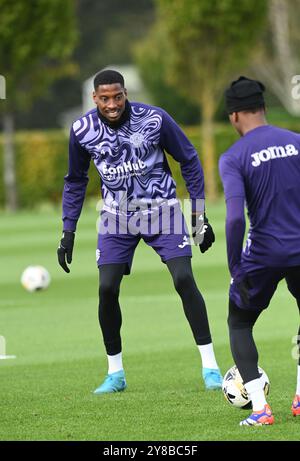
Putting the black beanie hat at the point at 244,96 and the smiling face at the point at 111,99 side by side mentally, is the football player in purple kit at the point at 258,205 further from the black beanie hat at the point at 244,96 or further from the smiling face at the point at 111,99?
the smiling face at the point at 111,99

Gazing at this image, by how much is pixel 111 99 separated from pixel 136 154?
48 cm

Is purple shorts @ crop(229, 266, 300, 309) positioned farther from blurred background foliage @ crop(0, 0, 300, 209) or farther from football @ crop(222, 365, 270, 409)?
blurred background foliage @ crop(0, 0, 300, 209)

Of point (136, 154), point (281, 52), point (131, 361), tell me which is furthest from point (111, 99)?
A: point (281, 52)

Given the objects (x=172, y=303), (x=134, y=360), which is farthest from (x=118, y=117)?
(x=172, y=303)

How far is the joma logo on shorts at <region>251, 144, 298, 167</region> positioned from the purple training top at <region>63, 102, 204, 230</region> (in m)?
2.09

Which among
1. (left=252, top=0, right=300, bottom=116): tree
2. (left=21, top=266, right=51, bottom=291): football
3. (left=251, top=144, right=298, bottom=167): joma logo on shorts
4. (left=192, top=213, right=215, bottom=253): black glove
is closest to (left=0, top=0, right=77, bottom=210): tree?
(left=252, top=0, right=300, bottom=116): tree

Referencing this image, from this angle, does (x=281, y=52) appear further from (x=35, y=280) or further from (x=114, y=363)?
(x=114, y=363)

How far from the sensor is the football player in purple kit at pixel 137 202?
8.74 m

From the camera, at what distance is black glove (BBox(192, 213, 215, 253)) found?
8680 mm

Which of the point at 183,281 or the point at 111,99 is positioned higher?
the point at 111,99

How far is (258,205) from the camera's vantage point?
22.5ft

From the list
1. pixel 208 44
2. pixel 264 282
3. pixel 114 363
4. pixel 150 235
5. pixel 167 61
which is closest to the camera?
pixel 264 282

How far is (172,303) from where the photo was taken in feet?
50.3

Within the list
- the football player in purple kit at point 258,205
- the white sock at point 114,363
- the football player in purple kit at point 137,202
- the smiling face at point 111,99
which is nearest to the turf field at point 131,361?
the white sock at point 114,363
